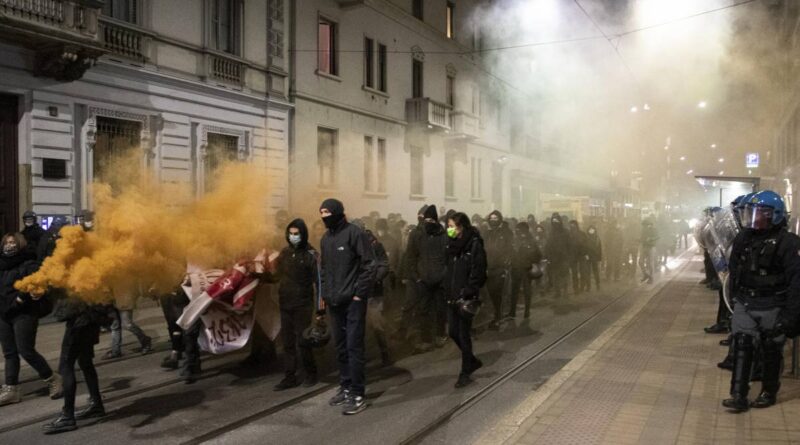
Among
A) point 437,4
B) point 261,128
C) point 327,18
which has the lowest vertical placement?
point 261,128

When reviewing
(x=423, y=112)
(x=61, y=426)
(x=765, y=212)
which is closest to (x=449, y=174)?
(x=423, y=112)

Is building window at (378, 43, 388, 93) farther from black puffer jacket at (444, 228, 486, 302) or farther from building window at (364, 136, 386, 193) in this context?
black puffer jacket at (444, 228, 486, 302)

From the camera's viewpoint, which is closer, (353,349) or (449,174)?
(353,349)

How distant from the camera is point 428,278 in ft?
25.5

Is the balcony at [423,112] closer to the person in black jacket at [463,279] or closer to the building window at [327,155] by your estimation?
the building window at [327,155]

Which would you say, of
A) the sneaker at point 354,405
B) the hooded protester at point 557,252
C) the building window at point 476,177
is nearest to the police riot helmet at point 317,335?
the sneaker at point 354,405

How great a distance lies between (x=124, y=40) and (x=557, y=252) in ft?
31.5

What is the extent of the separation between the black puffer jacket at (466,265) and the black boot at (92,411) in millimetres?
3281

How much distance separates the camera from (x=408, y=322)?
852 centimetres

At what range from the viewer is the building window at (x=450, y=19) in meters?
24.7

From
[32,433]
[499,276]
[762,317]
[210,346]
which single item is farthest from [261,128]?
[762,317]

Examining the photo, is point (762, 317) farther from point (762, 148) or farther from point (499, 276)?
point (762, 148)

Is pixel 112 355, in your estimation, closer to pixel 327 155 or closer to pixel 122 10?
pixel 122 10

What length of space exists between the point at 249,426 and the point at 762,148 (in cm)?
4283
